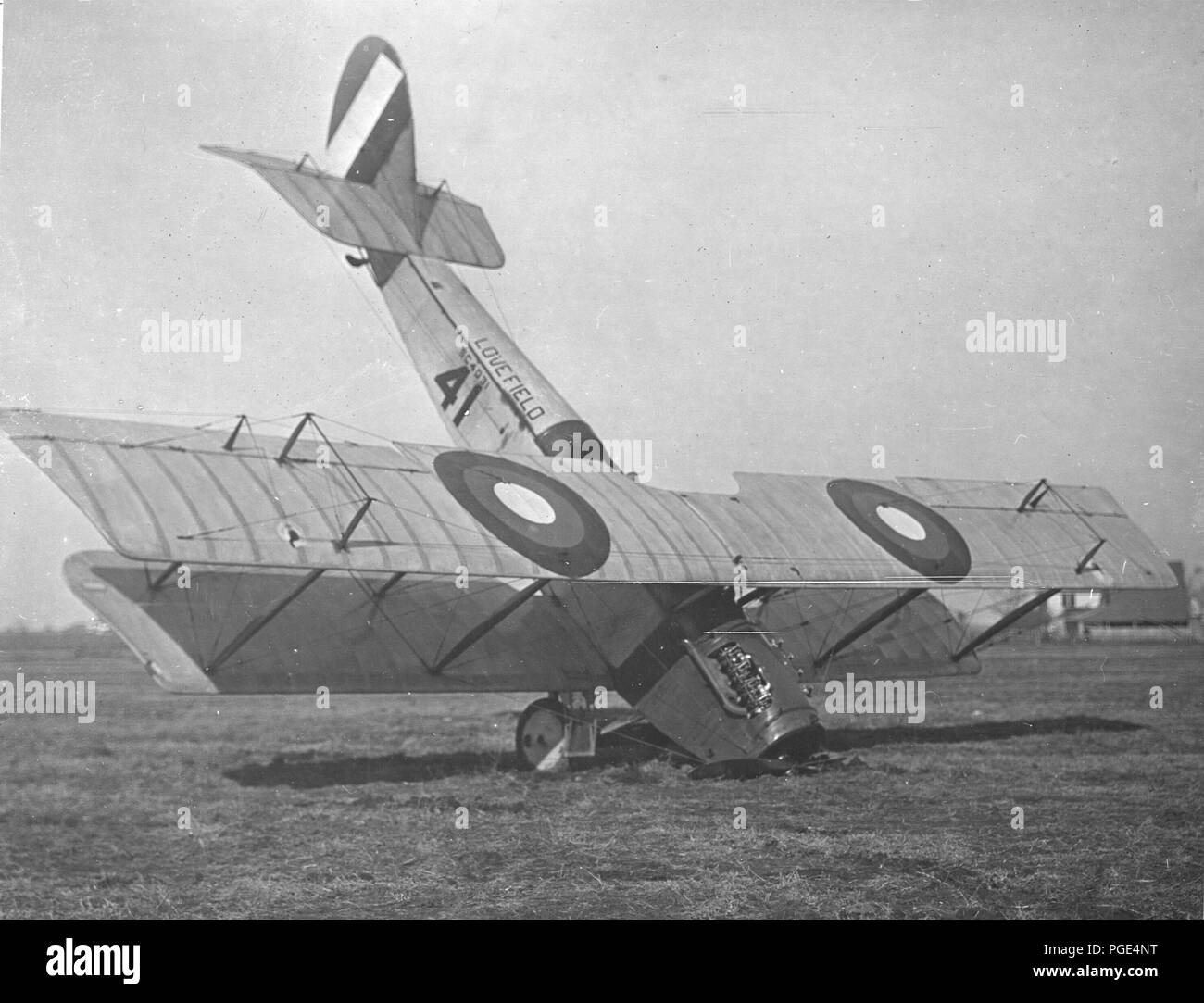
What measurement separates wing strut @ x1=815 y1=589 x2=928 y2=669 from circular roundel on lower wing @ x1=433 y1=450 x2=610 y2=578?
9.86ft

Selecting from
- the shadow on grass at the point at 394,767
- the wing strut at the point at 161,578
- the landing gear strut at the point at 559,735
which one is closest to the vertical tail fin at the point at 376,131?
the wing strut at the point at 161,578

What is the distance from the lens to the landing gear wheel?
10125 millimetres

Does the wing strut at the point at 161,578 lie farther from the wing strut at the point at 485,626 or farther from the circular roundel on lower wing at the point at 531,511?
the wing strut at the point at 485,626

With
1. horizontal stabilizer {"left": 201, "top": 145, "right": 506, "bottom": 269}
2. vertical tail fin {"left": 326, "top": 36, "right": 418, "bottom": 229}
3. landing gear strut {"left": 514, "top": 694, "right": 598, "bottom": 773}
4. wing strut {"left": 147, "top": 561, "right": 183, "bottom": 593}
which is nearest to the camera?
wing strut {"left": 147, "top": 561, "right": 183, "bottom": 593}

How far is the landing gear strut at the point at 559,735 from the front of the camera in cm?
1009

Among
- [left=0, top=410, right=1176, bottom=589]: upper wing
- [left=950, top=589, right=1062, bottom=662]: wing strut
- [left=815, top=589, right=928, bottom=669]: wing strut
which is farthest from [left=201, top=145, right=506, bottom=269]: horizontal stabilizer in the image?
[left=950, top=589, right=1062, bottom=662]: wing strut

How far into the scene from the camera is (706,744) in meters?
9.26

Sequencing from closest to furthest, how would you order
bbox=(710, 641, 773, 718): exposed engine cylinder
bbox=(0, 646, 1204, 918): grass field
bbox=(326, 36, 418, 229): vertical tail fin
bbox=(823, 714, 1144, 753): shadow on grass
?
bbox=(0, 646, 1204, 918): grass field → bbox=(326, 36, 418, 229): vertical tail fin → bbox=(710, 641, 773, 718): exposed engine cylinder → bbox=(823, 714, 1144, 753): shadow on grass

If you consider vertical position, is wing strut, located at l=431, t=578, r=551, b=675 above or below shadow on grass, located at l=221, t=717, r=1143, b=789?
above

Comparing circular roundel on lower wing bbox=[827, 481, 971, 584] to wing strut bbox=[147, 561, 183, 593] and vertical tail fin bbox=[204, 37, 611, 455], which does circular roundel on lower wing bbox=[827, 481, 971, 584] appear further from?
wing strut bbox=[147, 561, 183, 593]

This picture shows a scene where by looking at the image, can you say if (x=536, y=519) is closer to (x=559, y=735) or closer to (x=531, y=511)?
(x=531, y=511)

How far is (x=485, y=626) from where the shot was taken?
30.8 feet

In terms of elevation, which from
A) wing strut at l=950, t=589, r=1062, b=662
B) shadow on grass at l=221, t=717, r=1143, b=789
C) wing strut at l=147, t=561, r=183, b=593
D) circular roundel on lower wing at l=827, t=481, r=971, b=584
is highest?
circular roundel on lower wing at l=827, t=481, r=971, b=584
